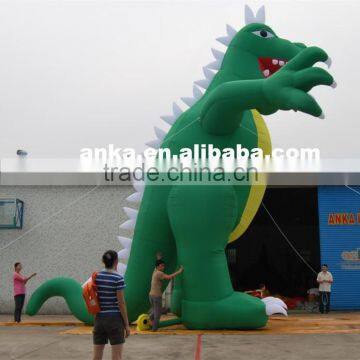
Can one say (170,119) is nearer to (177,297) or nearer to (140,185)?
(140,185)

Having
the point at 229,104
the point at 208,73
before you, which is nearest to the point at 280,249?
the point at 208,73

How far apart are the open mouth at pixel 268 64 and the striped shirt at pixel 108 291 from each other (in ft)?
14.4

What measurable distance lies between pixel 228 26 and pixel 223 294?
12.5ft

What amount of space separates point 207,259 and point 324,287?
4.86 metres

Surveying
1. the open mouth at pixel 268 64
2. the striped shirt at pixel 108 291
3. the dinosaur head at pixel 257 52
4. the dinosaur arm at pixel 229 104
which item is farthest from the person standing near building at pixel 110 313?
the open mouth at pixel 268 64

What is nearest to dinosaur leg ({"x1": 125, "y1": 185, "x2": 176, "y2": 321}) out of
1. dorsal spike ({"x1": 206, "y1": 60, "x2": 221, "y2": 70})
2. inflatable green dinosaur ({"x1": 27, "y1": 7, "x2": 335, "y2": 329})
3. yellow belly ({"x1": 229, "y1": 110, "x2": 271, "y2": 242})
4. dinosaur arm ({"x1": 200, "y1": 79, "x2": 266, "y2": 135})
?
inflatable green dinosaur ({"x1": 27, "y1": 7, "x2": 335, "y2": 329})

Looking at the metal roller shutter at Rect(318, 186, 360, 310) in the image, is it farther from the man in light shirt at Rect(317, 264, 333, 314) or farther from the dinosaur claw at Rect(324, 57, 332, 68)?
the dinosaur claw at Rect(324, 57, 332, 68)

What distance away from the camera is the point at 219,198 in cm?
605

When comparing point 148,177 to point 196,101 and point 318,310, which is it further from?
point 318,310

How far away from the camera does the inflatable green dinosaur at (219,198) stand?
553cm

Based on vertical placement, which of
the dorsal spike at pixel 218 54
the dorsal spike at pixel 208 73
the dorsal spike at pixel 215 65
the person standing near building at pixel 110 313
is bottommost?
the person standing near building at pixel 110 313

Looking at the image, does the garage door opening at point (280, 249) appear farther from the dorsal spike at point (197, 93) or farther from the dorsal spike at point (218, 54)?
the dorsal spike at point (218, 54)

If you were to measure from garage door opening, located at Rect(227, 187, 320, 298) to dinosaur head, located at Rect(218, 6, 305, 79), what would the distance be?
23.6 ft

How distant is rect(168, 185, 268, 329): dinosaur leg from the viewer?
5836 mm
